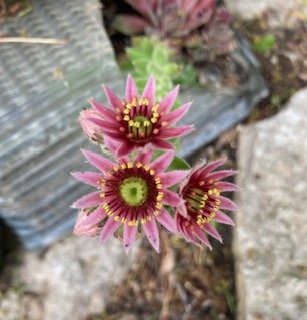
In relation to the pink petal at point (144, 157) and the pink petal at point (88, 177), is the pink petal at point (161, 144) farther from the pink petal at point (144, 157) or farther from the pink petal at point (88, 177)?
the pink petal at point (88, 177)

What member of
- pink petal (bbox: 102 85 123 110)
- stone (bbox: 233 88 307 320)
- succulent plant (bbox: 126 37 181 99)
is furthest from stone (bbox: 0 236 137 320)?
pink petal (bbox: 102 85 123 110)

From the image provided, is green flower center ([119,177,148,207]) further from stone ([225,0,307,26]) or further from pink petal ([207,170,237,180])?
stone ([225,0,307,26])

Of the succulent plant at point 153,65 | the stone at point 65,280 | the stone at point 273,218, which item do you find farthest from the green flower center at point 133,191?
the stone at point 65,280

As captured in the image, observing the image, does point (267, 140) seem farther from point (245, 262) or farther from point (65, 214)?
point (65, 214)

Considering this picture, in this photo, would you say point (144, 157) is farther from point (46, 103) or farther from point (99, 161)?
point (46, 103)

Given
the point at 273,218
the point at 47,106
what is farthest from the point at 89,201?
the point at 273,218
